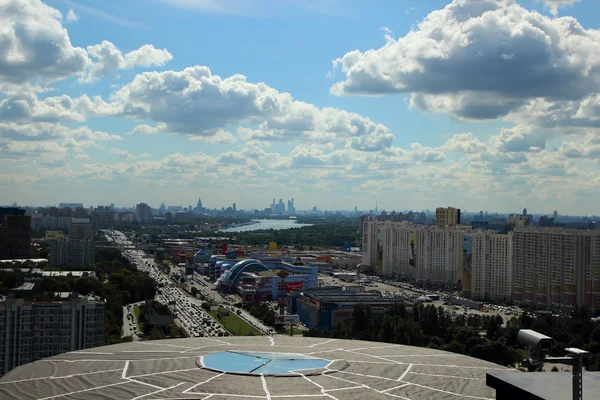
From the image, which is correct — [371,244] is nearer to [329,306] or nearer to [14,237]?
[329,306]

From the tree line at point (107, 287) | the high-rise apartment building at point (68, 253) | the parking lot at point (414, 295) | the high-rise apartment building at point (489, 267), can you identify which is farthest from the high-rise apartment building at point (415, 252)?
the high-rise apartment building at point (68, 253)

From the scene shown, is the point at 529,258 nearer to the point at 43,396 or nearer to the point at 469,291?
the point at 469,291

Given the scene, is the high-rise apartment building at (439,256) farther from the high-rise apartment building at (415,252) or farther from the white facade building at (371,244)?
the white facade building at (371,244)

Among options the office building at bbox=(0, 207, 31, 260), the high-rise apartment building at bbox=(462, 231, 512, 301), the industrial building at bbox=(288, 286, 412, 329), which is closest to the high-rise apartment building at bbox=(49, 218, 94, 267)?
the office building at bbox=(0, 207, 31, 260)

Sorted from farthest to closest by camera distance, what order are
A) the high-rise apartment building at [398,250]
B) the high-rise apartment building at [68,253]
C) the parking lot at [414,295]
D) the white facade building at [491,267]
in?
1. the high-rise apartment building at [398,250]
2. the high-rise apartment building at [68,253]
3. the white facade building at [491,267]
4. the parking lot at [414,295]

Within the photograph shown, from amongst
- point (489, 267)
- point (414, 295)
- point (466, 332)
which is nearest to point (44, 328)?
point (466, 332)

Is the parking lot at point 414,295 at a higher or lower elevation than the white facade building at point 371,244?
lower
